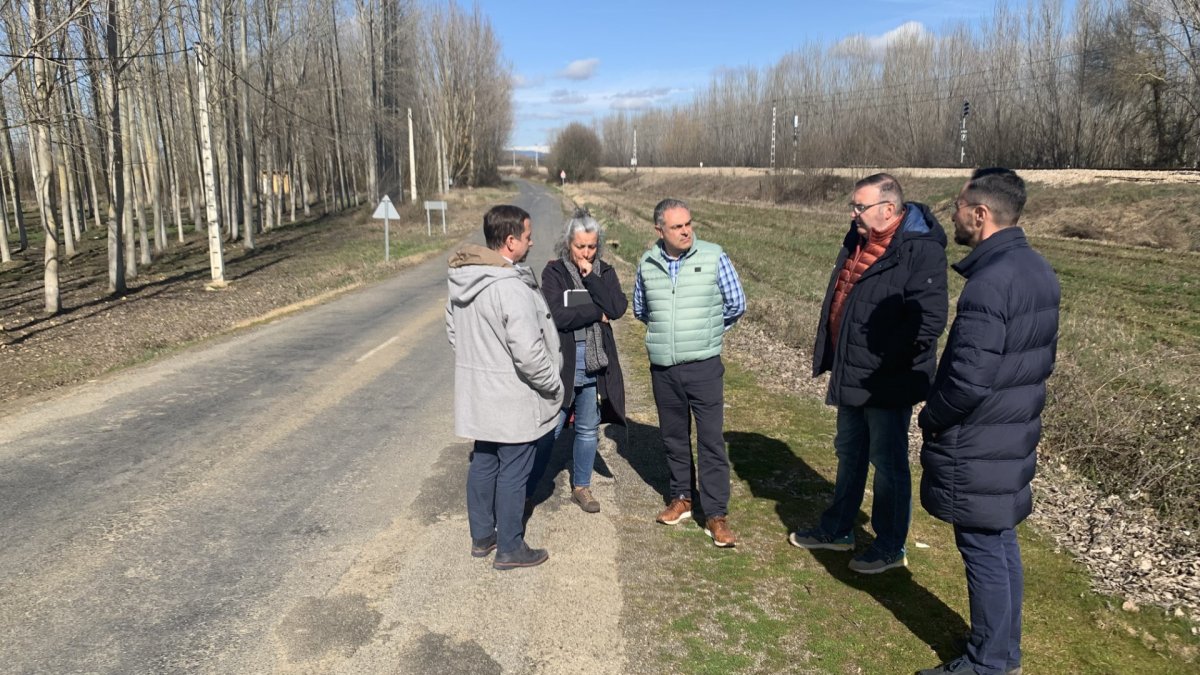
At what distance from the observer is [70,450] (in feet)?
19.4

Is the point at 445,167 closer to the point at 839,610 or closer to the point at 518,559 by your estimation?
the point at 518,559

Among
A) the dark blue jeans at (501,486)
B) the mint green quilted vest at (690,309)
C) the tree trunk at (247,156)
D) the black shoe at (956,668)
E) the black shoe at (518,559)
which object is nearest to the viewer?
the black shoe at (956,668)

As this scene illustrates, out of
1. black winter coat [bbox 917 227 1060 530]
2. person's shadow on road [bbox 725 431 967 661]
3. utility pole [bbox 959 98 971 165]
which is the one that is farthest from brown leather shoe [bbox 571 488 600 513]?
utility pole [bbox 959 98 971 165]

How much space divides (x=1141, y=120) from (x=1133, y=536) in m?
40.3

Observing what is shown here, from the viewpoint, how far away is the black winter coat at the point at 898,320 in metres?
3.53

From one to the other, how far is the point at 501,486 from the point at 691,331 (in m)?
1.41

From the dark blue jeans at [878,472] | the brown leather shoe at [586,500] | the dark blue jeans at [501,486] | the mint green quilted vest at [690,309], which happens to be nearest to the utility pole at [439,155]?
the brown leather shoe at [586,500]

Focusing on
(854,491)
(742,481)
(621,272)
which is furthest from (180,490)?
(621,272)

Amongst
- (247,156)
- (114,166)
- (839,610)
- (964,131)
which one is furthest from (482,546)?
(964,131)

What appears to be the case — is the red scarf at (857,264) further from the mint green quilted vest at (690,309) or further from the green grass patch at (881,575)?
the green grass patch at (881,575)

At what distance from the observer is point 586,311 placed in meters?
4.23

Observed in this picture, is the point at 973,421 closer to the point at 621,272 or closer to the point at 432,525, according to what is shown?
the point at 432,525

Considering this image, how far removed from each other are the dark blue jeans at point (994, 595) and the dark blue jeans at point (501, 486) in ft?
7.20

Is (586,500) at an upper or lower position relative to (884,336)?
lower
